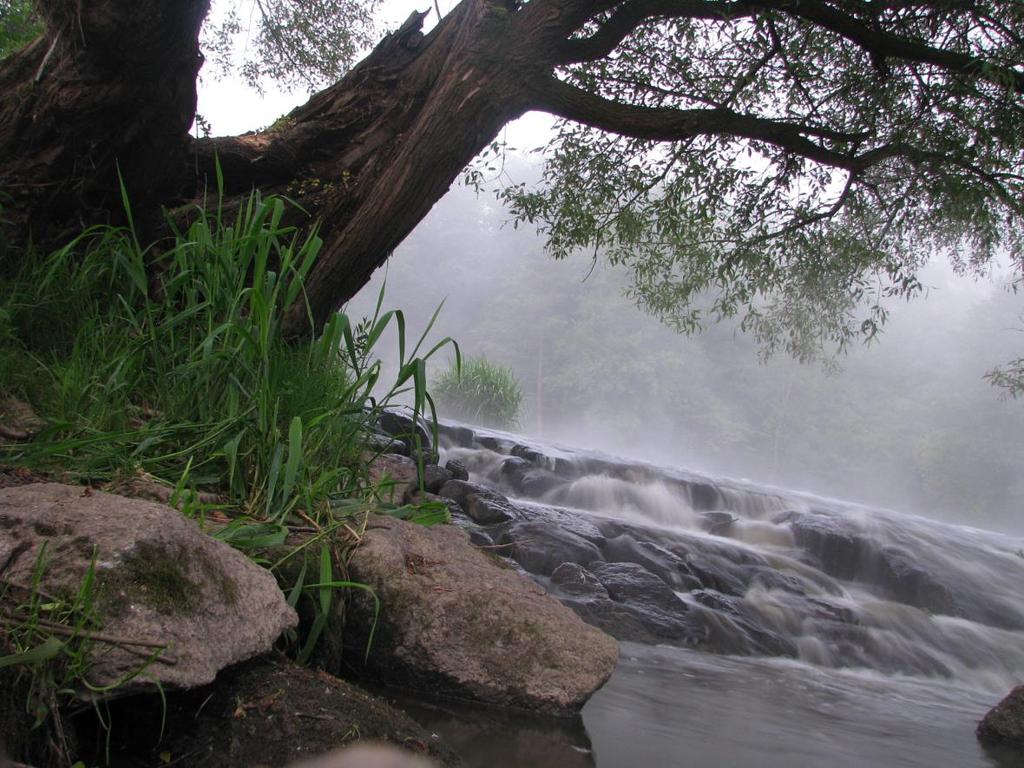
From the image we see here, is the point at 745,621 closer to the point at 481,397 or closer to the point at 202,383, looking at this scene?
the point at 202,383

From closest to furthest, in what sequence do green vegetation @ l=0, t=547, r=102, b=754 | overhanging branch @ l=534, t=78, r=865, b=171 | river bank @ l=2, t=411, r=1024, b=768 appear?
green vegetation @ l=0, t=547, r=102, b=754
river bank @ l=2, t=411, r=1024, b=768
overhanging branch @ l=534, t=78, r=865, b=171

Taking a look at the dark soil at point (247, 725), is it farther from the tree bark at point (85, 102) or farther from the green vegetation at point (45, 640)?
the tree bark at point (85, 102)

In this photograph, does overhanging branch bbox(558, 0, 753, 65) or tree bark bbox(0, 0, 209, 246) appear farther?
overhanging branch bbox(558, 0, 753, 65)

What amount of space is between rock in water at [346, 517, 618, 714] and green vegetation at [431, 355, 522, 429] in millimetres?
16665

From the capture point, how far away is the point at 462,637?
8.90 ft

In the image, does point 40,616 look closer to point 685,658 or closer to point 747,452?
point 685,658

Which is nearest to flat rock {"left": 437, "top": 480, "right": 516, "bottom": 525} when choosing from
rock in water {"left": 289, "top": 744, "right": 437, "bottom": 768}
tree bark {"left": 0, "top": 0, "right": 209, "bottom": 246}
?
tree bark {"left": 0, "top": 0, "right": 209, "bottom": 246}

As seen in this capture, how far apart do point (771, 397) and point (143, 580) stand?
46.8m

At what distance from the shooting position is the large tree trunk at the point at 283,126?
377cm

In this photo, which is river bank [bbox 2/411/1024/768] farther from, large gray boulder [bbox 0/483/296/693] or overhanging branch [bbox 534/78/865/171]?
overhanging branch [bbox 534/78/865/171]

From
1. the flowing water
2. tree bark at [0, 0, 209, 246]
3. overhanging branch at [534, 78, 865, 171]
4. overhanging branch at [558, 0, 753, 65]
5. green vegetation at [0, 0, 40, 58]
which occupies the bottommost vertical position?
the flowing water

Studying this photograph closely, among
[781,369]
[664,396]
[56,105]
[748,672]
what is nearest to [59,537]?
[56,105]

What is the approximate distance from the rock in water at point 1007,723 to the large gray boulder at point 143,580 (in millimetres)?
4057

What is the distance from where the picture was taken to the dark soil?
171cm
